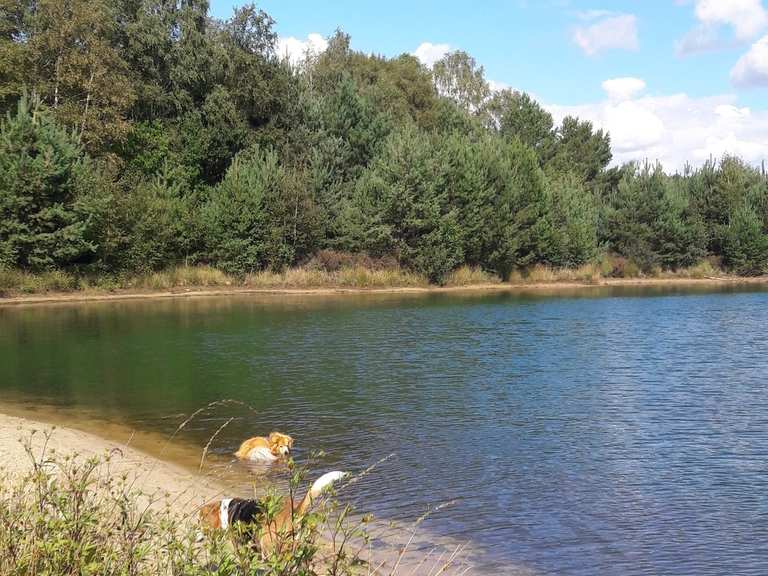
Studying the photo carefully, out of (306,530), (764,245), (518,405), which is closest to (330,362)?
(518,405)

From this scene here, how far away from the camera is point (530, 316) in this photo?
33.5 metres

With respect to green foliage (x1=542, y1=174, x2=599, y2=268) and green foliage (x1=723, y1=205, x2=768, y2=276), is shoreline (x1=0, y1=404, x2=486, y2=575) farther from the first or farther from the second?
green foliage (x1=723, y1=205, x2=768, y2=276)

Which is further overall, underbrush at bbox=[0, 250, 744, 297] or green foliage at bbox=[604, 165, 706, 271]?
green foliage at bbox=[604, 165, 706, 271]

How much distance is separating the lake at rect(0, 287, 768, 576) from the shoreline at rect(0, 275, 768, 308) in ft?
16.0

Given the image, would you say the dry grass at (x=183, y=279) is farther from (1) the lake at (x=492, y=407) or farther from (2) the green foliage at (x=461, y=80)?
(2) the green foliage at (x=461, y=80)

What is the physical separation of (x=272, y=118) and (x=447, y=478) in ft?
149

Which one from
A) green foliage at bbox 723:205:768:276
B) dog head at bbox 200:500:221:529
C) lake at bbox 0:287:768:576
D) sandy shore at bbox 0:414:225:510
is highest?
green foliage at bbox 723:205:768:276

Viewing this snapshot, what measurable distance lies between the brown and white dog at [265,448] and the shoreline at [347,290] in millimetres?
28440

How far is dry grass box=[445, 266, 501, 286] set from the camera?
2020 inches

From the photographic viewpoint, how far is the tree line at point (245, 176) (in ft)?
130

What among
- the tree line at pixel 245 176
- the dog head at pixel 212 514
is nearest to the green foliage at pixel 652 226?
the tree line at pixel 245 176

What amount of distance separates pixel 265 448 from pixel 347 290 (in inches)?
1398

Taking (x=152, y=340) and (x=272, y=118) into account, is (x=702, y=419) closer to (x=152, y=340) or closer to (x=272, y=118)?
(x=152, y=340)

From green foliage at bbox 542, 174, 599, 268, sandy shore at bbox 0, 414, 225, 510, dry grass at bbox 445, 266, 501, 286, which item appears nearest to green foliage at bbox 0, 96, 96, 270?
dry grass at bbox 445, 266, 501, 286
